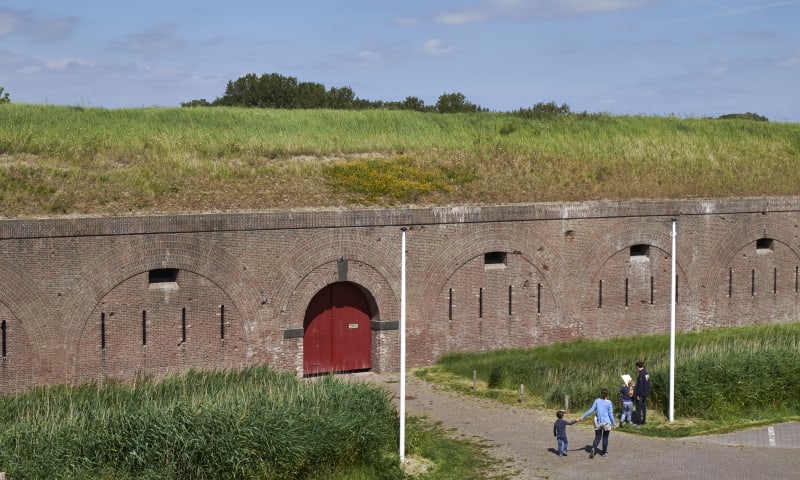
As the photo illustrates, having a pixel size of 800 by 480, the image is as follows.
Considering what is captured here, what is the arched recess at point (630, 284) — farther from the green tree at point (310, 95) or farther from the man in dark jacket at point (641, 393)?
the green tree at point (310, 95)

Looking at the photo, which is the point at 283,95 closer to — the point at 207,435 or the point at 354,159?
the point at 354,159

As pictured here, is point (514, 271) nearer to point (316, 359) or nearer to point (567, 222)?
point (567, 222)

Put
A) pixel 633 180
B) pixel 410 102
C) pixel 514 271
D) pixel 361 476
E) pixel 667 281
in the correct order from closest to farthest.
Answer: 1. pixel 361 476
2. pixel 514 271
3. pixel 667 281
4. pixel 633 180
5. pixel 410 102

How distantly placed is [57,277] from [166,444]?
6236 mm

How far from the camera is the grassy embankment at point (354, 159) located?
824 inches

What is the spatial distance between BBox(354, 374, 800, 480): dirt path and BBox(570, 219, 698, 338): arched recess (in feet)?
20.8

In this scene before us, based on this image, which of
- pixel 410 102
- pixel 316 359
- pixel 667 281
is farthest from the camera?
pixel 410 102

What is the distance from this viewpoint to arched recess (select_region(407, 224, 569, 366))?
2166 cm

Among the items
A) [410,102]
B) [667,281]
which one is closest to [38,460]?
[667,281]

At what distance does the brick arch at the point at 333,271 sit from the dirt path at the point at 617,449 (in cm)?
348

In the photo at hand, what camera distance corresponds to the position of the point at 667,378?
58.2 feet

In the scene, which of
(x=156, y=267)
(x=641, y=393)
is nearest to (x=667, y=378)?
(x=641, y=393)

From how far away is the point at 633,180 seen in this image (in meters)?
26.8

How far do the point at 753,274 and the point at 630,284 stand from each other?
13.9 feet
